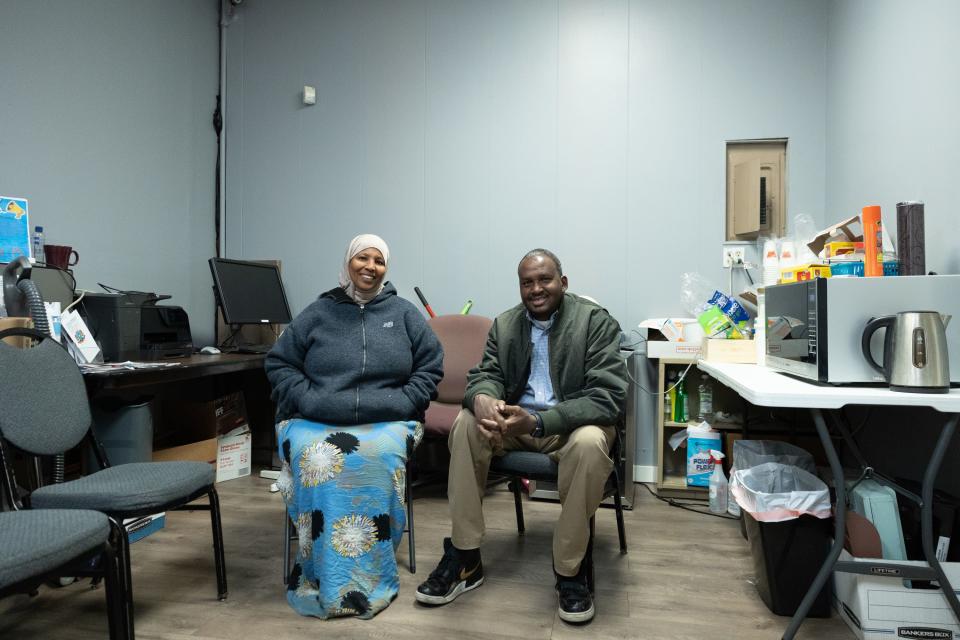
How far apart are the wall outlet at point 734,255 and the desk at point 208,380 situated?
2.40 meters

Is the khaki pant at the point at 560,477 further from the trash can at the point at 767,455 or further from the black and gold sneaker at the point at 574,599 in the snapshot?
the trash can at the point at 767,455

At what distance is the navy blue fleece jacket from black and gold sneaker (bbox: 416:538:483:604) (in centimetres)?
48

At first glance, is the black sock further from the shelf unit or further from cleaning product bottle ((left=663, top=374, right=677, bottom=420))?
cleaning product bottle ((left=663, top=374, right=677, bottom=420))

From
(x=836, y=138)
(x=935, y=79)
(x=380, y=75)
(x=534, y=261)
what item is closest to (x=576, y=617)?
(x=534, y=261)

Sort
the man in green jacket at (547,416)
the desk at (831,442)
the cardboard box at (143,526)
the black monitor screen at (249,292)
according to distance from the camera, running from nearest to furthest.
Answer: the desk at (831,442), the man in green jacket at (547,416), the cardboard box at (143,526), the black monitor screen at (249,292)

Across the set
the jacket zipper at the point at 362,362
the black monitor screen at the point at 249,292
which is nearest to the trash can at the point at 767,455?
the jacket zipper at the point at 362,362

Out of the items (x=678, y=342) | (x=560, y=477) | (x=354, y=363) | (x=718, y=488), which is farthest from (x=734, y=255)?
(x=354, y=363)

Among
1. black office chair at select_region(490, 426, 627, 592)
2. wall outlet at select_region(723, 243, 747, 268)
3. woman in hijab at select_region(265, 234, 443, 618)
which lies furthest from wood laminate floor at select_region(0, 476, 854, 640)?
wall outlet at select_region(723, 243, 747, 268)

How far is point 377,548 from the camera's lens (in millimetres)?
1858

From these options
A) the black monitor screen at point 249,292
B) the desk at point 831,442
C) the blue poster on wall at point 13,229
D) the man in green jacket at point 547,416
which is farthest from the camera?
the black monitor screen at point 249,292

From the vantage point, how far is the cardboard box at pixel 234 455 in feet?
10.3

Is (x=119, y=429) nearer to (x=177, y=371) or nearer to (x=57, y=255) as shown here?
(x=177, y=371)

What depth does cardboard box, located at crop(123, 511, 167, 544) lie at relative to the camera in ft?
7.45

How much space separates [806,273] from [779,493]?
783 millimetres
